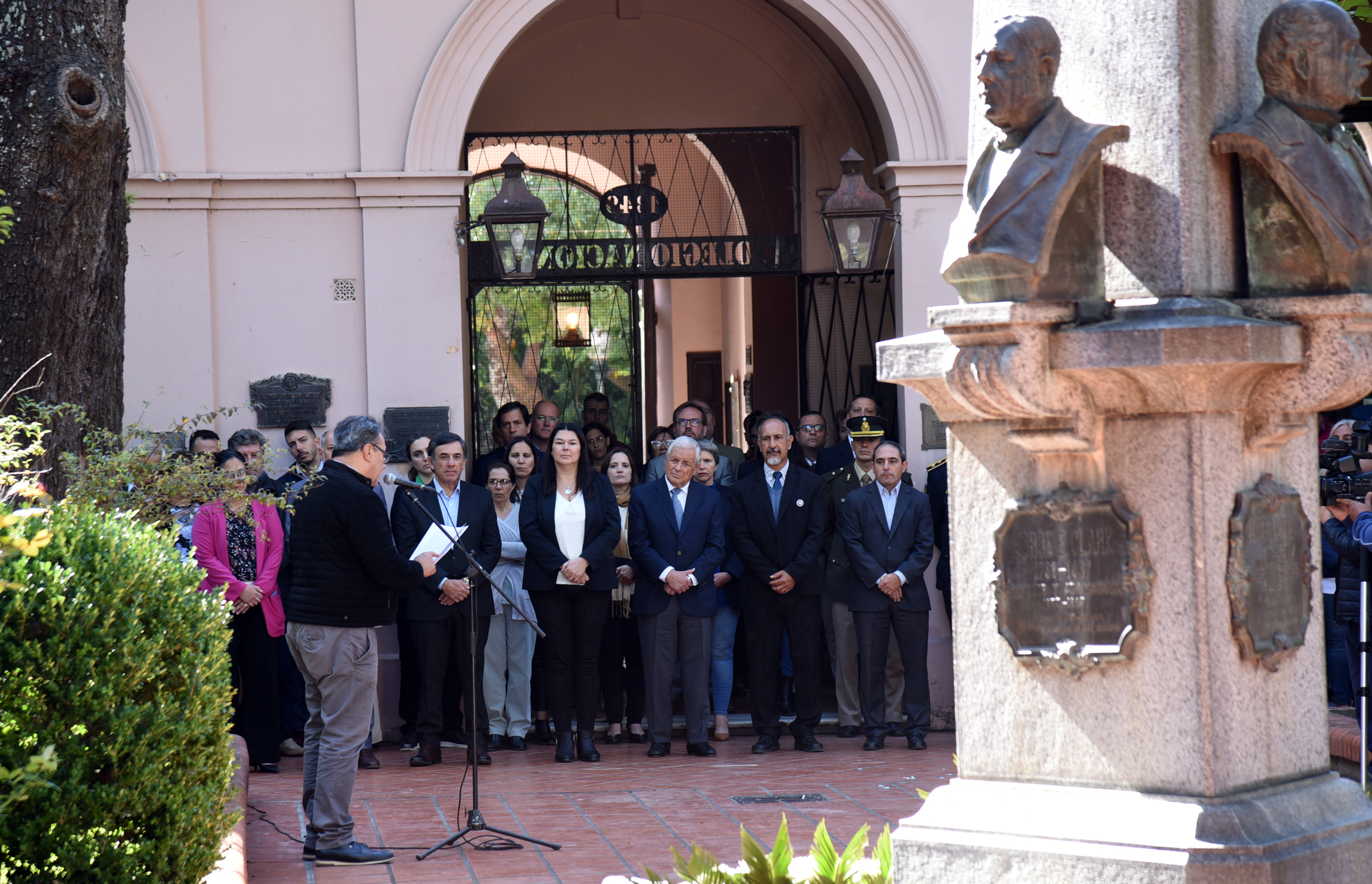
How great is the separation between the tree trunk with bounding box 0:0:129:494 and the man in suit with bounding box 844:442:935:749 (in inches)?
186

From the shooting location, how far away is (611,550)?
9.27m

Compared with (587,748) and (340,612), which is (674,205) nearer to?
(587,748)

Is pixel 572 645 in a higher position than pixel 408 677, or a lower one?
higher

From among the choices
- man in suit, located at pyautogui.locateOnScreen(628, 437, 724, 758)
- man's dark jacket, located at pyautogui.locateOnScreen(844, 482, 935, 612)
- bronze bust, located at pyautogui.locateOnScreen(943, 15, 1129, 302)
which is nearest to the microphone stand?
man in suit, located at pyautogui.locateOnScreen(628, 437, 724, 758)

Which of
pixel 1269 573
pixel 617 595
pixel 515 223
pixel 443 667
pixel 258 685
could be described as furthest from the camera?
pixel 515 223

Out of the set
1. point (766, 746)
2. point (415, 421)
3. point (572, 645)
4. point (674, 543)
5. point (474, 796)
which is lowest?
point (766, 746)

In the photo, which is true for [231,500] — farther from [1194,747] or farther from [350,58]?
[350,58]

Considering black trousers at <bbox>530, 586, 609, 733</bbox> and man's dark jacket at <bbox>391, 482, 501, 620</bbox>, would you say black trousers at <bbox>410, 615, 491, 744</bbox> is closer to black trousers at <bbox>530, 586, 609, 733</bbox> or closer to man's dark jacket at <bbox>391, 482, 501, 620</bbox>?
man's dark jacket at <bbox>391, 482, 501, 620</bbox>

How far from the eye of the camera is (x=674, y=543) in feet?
30.7

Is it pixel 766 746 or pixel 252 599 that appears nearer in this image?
pixel 252 599

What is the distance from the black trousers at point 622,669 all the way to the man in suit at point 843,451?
1818 millimetres

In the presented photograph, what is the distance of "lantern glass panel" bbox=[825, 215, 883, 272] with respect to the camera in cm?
997

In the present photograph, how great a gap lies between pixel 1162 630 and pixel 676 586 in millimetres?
5605

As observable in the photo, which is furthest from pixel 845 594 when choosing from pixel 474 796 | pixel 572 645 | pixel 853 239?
pixel 474 796
